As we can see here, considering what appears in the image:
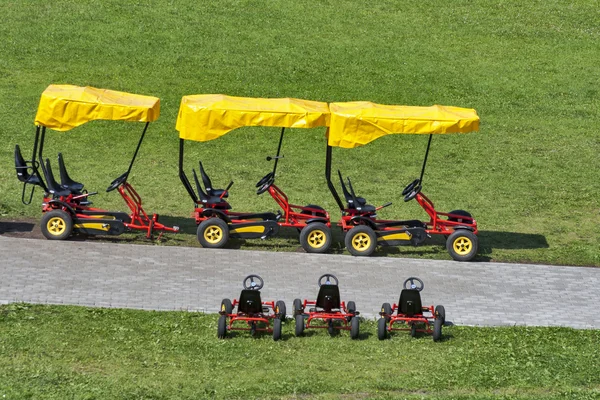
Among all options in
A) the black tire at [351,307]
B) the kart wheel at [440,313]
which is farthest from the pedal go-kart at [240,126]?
the kart wheel at [440,313]

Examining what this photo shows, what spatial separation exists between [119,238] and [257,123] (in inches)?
127

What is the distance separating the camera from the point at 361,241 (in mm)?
16562

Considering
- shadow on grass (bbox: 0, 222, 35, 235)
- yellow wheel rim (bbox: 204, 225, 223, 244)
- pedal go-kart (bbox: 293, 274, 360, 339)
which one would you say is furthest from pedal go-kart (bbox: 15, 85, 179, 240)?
pedal go-kart (bbox: 293, 274, 360, 339)

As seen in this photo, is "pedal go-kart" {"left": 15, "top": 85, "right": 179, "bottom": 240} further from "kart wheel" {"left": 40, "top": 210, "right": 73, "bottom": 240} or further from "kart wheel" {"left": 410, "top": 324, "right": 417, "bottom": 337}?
"kart wheel" {"left": 410, "top": 324, "right": 417, "bottom": 337}

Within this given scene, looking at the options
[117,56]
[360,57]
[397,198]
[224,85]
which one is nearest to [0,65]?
[117,56]

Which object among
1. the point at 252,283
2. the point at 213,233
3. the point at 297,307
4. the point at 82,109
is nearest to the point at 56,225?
the point at 82,109

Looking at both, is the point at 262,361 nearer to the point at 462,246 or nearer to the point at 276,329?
the point at 276,329

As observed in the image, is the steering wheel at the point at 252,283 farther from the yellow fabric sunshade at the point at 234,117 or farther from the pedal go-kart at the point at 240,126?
the yellow fabric sunshade at the point at 234,117

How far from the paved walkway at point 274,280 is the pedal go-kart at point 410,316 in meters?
0.76

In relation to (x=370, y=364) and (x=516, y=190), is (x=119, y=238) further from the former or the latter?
(x=516, y=190)

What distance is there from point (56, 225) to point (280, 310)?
197 inches

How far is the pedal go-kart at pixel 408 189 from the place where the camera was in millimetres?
16047

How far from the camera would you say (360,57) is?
27.8 m

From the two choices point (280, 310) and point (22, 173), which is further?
point (22, 173)
